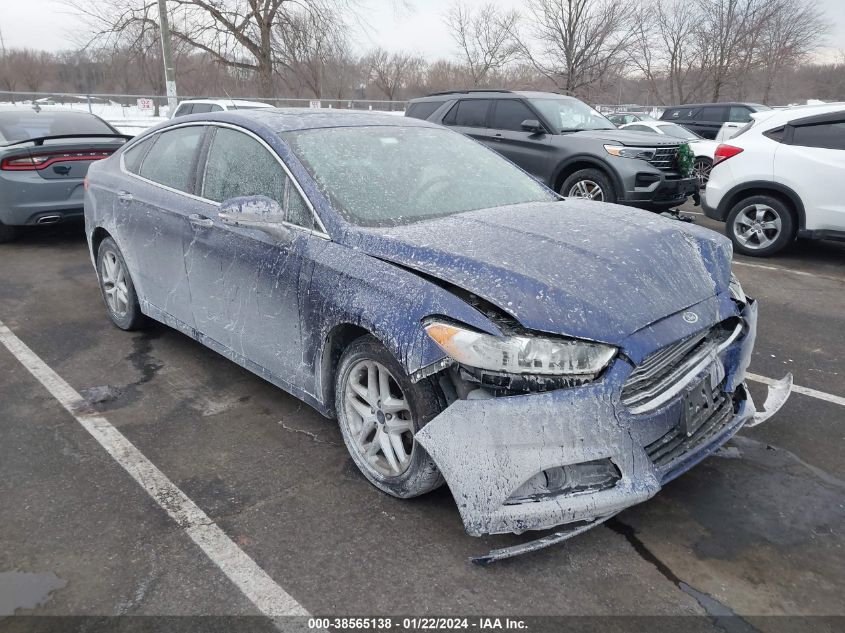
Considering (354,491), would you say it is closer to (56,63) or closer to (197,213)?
(197,213)

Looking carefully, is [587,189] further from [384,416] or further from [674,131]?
[674,131]

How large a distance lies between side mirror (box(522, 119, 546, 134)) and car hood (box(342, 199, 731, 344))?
5727 millimetres

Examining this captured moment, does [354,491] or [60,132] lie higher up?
[60,132]

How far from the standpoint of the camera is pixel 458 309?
2.44 m

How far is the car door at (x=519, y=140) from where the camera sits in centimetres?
858

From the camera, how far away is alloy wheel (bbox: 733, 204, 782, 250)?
739 centimetres

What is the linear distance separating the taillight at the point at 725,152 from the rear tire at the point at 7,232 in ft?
28.3

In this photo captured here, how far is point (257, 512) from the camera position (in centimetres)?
280

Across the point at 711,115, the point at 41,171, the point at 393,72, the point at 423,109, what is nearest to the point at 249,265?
the point at 41,171

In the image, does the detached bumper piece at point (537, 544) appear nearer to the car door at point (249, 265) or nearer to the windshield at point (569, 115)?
the car door at point (249, 265)

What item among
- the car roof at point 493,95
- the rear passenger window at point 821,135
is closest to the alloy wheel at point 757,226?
the rear passenger window at point 821,135

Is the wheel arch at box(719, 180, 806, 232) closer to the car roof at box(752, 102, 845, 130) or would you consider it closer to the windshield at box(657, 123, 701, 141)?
the car roof at box(752, 102, 845, 130)

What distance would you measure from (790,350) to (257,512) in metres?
3.92

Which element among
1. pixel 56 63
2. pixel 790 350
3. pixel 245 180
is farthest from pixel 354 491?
pixel 56 63
